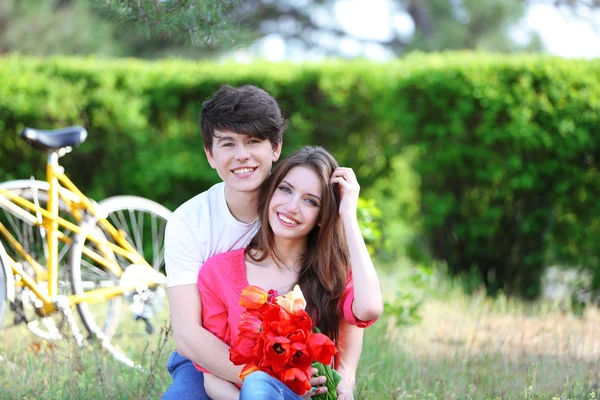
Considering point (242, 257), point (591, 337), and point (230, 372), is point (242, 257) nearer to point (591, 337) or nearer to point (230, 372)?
point (230, 372)

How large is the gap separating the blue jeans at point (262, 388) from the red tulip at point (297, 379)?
47mm

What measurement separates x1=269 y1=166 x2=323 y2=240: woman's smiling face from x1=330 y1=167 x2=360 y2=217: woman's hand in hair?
0.22 ft

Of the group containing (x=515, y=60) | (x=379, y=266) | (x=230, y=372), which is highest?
(x=515, y=60)

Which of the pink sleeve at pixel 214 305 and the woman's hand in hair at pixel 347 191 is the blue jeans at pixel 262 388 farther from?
the woman's hand in hair at pixel 347 191

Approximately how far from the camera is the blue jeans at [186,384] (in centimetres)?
257

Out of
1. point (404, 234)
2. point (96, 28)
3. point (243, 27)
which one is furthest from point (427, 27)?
point (243, 27)

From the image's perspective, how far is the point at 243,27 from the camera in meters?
3.24

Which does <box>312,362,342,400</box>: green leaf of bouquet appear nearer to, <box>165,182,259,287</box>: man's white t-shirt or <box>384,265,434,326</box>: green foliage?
<box>165,182,259,287</box>: man's white t-shirt

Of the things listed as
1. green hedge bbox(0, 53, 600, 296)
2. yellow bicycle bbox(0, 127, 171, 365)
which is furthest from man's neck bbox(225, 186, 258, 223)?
green hedge bbox(0, 53, 600, 296)

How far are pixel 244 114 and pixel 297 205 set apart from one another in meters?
0.39

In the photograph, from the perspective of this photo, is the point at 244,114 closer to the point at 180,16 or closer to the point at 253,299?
the point at 180,16

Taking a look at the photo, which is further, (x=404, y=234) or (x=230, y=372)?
(x=404, y=234)

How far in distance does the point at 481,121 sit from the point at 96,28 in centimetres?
1015

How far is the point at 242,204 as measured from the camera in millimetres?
2764
